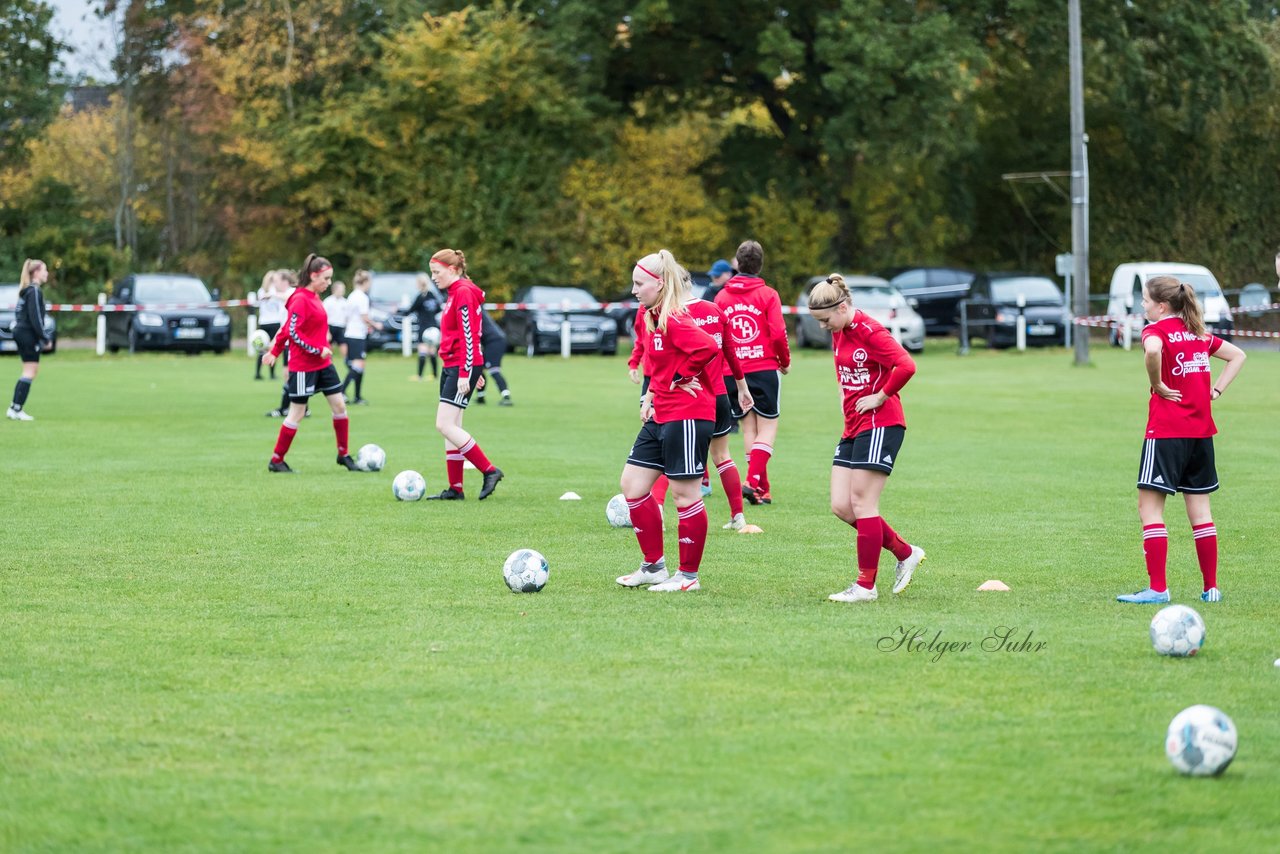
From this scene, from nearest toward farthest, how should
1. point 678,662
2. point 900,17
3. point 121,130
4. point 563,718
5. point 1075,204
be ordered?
point 563,718 → point 678,662 → point 1075,204 → point 900,17 → point 121,130

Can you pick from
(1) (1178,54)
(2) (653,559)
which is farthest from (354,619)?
(1) (1178,54)

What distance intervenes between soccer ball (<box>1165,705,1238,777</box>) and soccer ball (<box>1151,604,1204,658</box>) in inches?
69.8

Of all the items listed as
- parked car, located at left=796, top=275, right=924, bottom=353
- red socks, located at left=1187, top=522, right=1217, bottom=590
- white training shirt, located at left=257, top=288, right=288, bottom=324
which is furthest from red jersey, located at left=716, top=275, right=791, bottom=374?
parked car, located at left=796, top=275, right=924, bottom=353

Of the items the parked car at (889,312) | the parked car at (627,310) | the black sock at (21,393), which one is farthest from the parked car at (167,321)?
the black sock at (21,393)

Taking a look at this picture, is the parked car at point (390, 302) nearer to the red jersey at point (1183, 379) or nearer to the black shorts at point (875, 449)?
the black shorts at point (875, 449)

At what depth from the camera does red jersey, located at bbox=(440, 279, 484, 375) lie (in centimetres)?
1340

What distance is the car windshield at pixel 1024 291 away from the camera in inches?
1575

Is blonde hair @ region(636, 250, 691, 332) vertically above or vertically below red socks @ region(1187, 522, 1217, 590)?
above

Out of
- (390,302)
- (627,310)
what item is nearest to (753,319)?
(390,302)

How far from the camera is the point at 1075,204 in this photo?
3572 cm

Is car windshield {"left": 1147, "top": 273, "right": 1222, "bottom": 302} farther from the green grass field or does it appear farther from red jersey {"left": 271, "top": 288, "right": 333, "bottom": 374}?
red jersey {"left": 271, "top": 288, "right": 333, "bottom": 374}

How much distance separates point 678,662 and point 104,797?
2.73 m

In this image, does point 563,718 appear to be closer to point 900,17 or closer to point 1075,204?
point 1075,204

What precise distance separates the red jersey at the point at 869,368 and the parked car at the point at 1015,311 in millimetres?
31222
